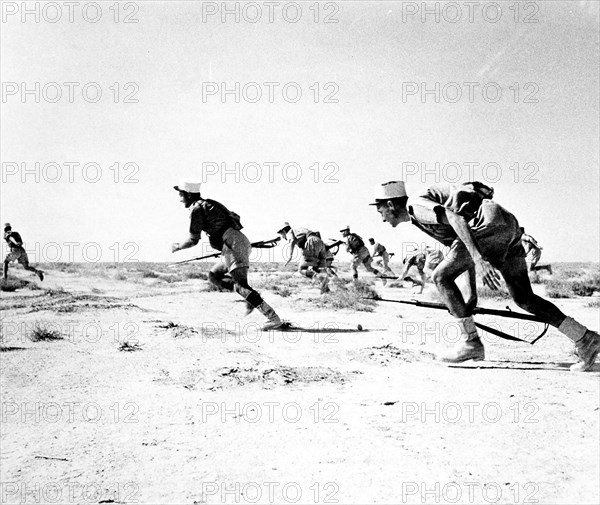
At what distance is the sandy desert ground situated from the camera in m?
5.39

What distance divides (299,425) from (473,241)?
5.49 meters

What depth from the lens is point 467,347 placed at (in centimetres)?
241

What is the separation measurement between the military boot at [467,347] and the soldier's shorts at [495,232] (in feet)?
2.68

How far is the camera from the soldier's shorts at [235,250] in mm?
9016

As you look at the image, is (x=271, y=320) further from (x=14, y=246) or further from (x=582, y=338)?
(x=14, y=246)

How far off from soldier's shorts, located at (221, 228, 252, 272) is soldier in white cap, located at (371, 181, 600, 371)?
7.13 metres

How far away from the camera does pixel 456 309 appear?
6.44 ft

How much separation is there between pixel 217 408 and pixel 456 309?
5.56m
